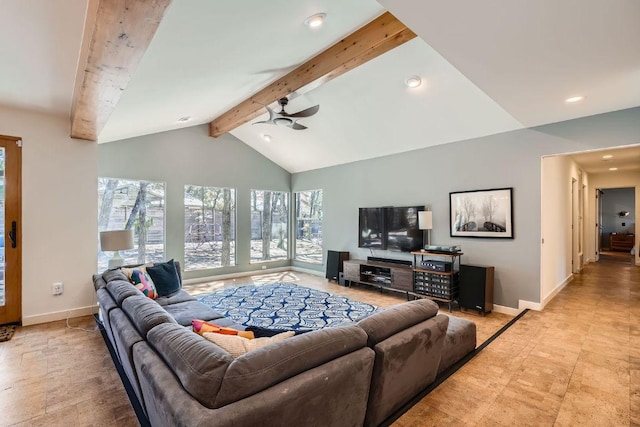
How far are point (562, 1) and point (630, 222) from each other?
13.5m

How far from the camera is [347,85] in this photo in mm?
4367

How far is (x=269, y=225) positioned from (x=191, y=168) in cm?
230

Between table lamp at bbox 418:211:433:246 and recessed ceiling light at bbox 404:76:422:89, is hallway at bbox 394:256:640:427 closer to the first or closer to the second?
table lamp at bbox 418:211:433:246

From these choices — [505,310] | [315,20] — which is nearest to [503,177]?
[505,310]

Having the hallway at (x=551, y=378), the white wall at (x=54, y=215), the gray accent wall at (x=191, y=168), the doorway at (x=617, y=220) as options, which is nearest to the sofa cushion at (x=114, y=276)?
the white wall at (x=54, y=215)

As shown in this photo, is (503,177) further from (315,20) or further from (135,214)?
(135,214)

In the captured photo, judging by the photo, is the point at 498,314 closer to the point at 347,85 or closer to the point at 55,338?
the point at 347,85

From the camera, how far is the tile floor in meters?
2.02

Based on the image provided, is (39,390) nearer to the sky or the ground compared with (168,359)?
nearer to the ground

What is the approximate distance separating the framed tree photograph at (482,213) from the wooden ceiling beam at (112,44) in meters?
4.51

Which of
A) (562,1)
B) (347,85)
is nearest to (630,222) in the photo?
(347,85)

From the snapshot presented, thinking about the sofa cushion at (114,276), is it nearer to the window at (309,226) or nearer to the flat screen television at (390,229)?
the flat screen television at (390,229)

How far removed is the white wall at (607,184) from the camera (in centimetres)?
789

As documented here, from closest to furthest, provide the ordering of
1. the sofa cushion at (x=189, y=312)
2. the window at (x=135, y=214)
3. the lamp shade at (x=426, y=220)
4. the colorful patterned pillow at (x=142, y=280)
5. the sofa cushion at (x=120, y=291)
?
the sofa cushion at (x=120, y=291), the sofa cushion at (x=189, y=312), the colorful patterned pillow at (x=142, y=280), the lamp shade at (x=426, y=220), the window at (x=135, y=214)
